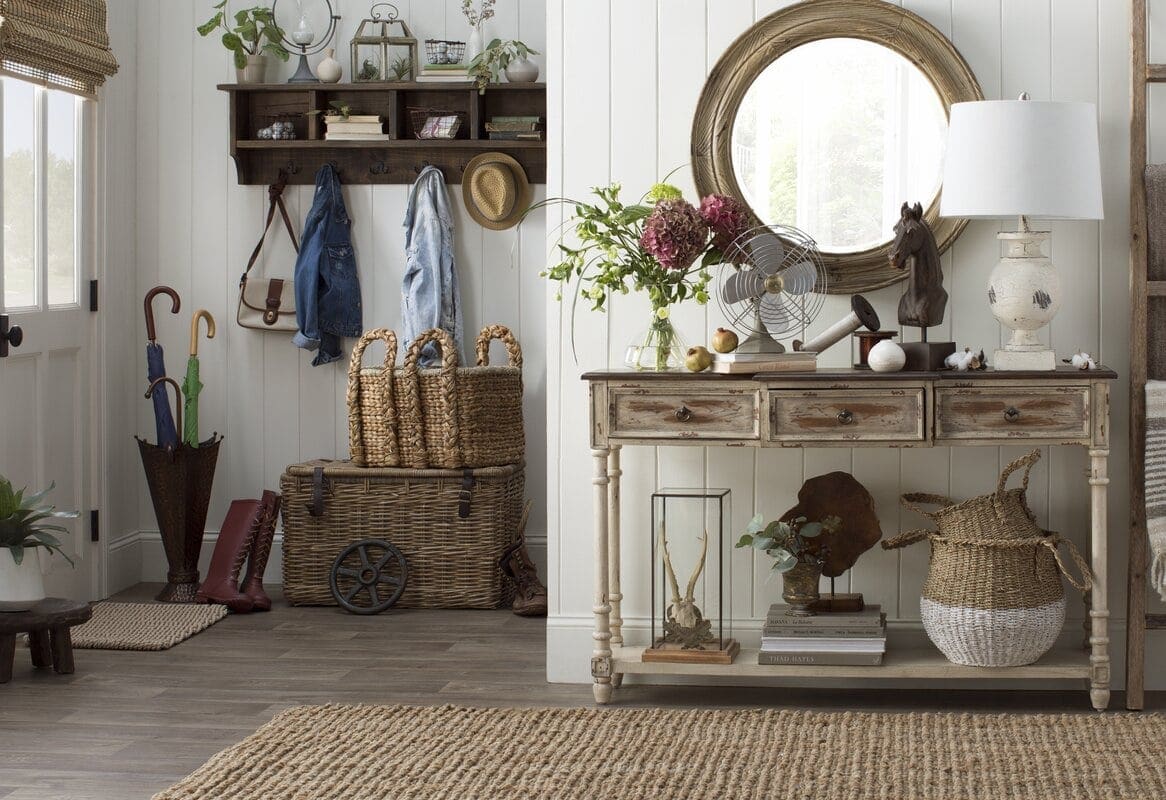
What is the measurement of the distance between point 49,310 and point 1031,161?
306cm

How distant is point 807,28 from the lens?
144 inches

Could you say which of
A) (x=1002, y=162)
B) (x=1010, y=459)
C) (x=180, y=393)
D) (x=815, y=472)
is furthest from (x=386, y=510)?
(x=1002, y=162)

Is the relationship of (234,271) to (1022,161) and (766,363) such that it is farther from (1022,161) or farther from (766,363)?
(1022,161)

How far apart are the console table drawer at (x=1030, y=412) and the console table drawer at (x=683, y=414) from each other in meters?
0.51

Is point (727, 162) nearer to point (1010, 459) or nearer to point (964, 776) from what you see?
point (1010, 459)

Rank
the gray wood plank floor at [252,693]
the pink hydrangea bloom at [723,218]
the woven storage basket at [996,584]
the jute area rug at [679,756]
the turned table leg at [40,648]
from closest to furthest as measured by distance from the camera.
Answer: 1. the jute area rug at [679,756]
2. the gray wood plank floor at [252,693]
3. the woven storage basket at [996,584]
4. the pink hydrangea bloom at [723,218]
5. the turned table leg at [40,648]

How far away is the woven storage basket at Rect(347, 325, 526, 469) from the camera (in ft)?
15.3

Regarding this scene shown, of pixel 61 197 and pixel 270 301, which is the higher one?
pixel 61 197

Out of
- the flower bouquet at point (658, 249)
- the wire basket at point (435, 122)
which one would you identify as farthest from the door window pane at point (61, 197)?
the flower bouquet at point (658, 249)

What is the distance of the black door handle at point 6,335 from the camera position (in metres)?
4.25

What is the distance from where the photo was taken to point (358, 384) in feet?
15.5

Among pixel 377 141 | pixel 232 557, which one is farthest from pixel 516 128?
pixel 232 557

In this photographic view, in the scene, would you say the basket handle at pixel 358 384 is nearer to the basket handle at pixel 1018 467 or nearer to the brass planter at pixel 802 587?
the brass planter at pixel 802 587

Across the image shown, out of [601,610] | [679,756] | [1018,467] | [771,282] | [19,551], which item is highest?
[771,282]
